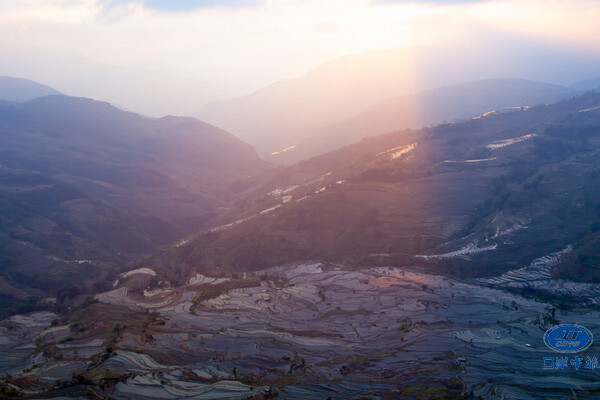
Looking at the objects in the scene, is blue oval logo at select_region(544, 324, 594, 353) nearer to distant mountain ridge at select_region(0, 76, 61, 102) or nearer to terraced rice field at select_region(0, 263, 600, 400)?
terraced rice field at select_region(0, 263, 600, 400)

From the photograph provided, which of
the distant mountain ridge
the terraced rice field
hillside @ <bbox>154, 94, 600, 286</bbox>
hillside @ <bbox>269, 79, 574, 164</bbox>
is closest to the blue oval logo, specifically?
the terraced rice field

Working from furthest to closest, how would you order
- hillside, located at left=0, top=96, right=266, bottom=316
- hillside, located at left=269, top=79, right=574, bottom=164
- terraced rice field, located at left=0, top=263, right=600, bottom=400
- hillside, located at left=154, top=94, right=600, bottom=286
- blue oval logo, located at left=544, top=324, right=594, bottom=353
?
hillside, located at left=269, top=79, right=574, bottom=164
hillside, located at left=0, top=96, right=266, bottom=316
hillside, located at left=154, top=94, right=600, bottom=286
terraced rice field, located at left=0, top=263, right=600, bottom=400
blue oval logo, located at left=544, top=324, right=594, bottom=353

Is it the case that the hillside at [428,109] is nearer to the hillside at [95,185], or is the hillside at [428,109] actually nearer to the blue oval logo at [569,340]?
the hillside at [95,185]

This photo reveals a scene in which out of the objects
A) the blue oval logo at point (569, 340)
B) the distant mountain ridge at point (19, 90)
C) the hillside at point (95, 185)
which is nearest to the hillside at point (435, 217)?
the hillside at point (95, 185)

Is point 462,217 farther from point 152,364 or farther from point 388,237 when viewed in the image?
point 152,364

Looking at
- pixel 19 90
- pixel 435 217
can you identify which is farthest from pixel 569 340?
pixel 19 90

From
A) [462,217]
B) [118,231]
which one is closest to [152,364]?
[462,217]
